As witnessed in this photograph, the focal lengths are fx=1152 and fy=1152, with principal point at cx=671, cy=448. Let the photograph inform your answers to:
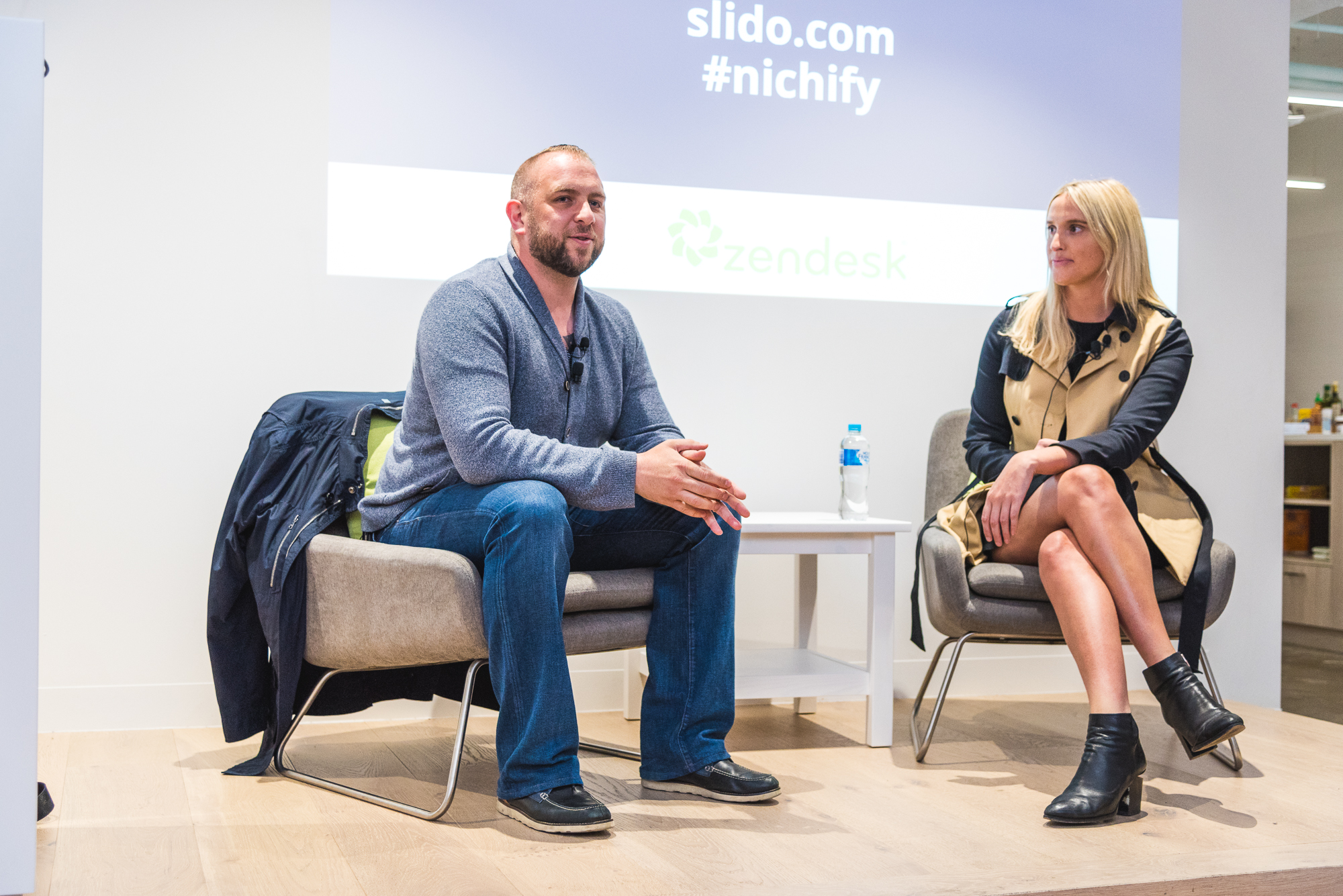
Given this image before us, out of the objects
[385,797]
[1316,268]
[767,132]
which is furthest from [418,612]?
[1316,268]

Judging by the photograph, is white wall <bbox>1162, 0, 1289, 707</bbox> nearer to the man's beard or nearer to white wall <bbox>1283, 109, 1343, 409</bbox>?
white wall <bbox>1283, 109, 1343, 409</bbox>

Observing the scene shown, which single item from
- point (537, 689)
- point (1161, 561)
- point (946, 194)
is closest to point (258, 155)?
point (537, 689)

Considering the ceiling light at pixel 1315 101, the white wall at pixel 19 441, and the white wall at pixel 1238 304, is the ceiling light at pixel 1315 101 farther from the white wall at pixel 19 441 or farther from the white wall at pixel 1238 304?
the white wall at pixel 19 441

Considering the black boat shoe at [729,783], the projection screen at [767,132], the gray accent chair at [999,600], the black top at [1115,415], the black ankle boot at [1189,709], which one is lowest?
the black boat shoe at [729,783]

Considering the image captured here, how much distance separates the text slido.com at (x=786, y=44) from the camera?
3059mm

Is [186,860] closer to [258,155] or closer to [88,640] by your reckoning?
[88,640]

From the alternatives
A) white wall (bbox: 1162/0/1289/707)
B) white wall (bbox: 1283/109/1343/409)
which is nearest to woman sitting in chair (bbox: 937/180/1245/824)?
white wall (bbox: 1162/0/1289/707)

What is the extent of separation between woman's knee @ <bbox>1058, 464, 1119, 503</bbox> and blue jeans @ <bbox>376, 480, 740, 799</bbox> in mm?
640

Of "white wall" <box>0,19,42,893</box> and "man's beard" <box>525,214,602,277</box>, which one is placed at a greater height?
"man's beard" <box>525,214,602,277</box>

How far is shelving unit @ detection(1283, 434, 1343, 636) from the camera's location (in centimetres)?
436

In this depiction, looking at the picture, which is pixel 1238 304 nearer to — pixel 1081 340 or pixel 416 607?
pixel 1081 340

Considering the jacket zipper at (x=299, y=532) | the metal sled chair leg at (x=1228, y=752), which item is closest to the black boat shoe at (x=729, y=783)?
the jacket zipper at (x=299, y=532)

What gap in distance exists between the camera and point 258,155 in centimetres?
272

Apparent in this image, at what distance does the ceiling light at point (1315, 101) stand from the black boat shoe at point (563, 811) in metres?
3.53
